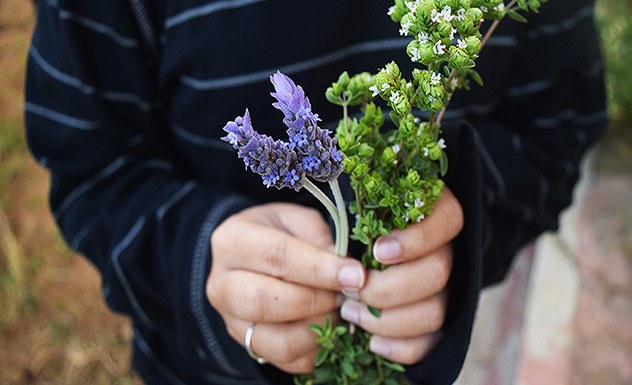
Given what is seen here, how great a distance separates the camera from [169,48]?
30.5 inches

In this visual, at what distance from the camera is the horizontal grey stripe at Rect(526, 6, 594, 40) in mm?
840

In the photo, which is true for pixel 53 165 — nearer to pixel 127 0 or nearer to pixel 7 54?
Answer: pixel 127 0

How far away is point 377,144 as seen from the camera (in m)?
0.49

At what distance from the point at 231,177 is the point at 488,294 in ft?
1.59

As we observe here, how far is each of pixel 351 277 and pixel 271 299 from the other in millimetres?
105

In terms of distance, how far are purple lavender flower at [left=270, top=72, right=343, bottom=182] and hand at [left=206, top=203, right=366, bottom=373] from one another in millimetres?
208

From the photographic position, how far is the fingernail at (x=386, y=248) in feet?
1.75

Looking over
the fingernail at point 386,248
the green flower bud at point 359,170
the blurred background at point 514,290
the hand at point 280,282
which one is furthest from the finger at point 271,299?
the blurred background at point 514,290

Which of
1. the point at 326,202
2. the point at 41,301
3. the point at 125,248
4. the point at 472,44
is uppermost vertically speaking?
the point at 472,44

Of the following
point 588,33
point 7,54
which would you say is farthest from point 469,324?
point 7,54

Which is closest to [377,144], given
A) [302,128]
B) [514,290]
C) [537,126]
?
[302,128]

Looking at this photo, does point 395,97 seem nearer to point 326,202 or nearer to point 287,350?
point 326,202

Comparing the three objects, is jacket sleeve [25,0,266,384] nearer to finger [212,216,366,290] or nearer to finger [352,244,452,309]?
finger [212,216,366,290]

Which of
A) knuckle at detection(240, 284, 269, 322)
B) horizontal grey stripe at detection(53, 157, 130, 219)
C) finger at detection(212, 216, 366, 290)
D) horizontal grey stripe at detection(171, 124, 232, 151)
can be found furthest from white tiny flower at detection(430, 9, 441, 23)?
horizontal grey stripe at detection(53, 157, 130, 219)
